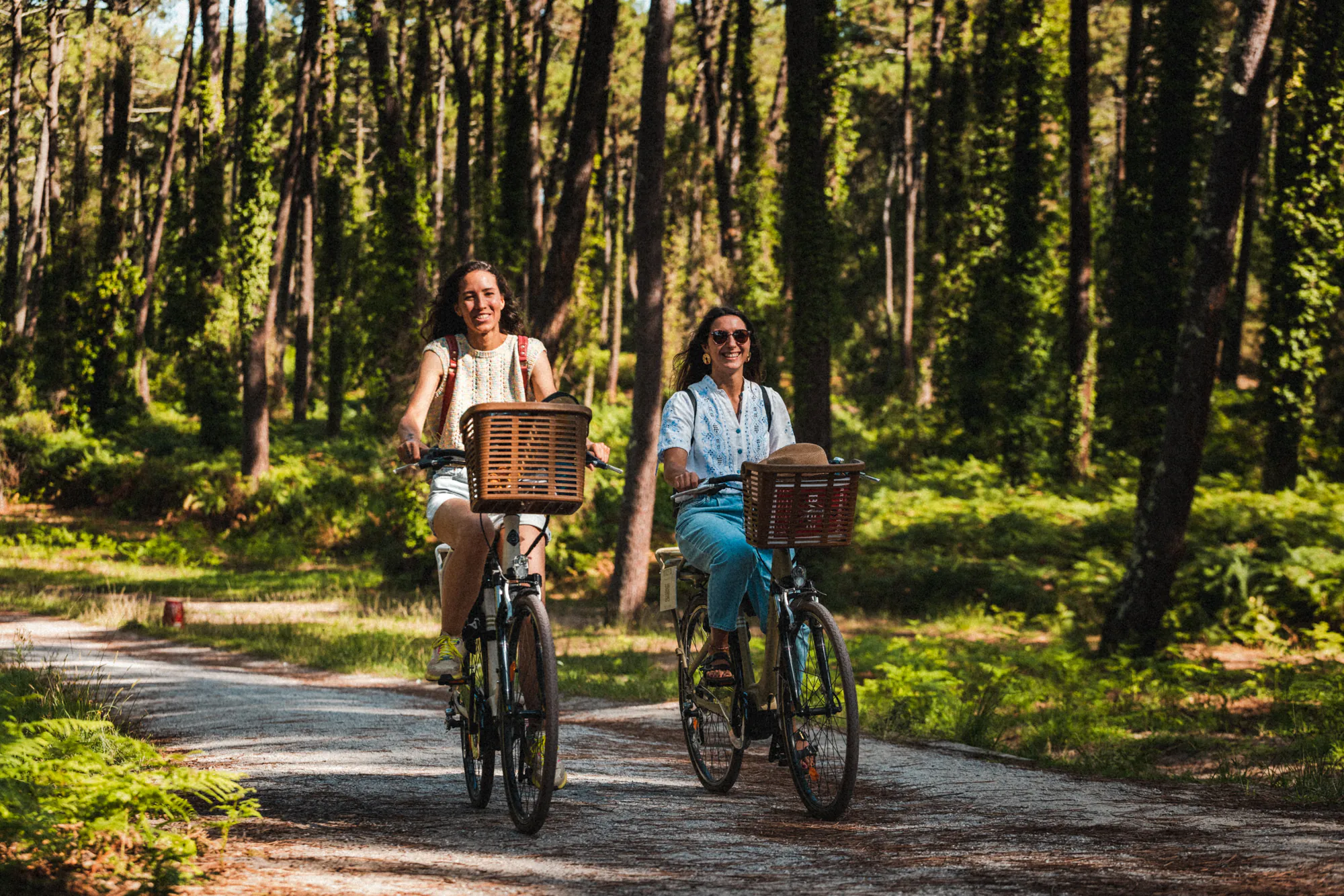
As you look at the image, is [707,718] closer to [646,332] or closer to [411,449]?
[411,449]

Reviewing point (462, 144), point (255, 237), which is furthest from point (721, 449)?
point (255, 237)

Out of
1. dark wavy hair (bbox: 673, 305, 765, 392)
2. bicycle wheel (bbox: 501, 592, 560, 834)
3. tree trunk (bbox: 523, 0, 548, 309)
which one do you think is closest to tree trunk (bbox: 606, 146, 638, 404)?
tree trunk (bbox: 523, 0, 548, 309)

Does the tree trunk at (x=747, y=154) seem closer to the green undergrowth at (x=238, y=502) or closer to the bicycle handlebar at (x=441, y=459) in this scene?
the green undergrowth at (x=238, y=502)

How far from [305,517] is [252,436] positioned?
2409 mm

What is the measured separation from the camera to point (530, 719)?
15.8ft

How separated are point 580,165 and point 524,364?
11.1 m

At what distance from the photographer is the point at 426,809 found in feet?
17.1

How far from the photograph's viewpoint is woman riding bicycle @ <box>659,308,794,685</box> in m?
5.59

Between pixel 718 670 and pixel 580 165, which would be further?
pixel 580 165

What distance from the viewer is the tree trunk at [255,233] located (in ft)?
88.3

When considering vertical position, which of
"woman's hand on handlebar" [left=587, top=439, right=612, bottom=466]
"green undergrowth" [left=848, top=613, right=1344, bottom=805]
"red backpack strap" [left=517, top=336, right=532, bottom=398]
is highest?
"red backpack strap" [left=517, top=336, right=532, bottom=398]

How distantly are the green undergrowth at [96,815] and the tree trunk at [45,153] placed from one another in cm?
3083

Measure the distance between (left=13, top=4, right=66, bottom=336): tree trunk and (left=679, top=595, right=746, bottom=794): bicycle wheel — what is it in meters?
30.6

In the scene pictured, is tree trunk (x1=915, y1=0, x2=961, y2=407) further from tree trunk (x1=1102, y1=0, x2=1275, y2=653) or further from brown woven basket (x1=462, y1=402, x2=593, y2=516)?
brown woven basket (x1=462, y1=402, x2=593, y2=516)
